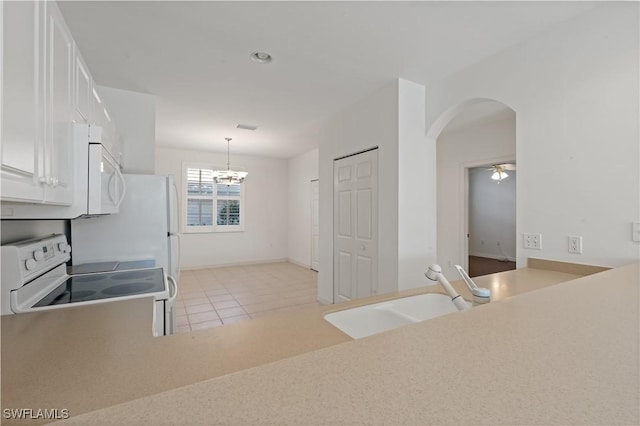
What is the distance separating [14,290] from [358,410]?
1628mm

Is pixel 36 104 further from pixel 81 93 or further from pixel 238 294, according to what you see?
pixel 238 294

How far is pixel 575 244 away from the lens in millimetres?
1868

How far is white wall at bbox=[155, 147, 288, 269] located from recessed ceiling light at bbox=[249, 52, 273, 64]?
4247 millimetres

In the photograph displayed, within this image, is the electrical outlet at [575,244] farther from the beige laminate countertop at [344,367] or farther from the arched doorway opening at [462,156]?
the arched doorway opening at [462,156]

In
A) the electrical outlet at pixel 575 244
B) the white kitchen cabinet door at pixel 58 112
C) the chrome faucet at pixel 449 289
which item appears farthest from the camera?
the electrical outlet at pixel 575 244

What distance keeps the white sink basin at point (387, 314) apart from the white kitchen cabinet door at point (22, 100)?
1134mm

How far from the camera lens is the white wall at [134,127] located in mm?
2958

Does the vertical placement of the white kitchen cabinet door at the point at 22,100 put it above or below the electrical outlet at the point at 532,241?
above

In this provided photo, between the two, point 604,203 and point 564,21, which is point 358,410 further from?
point 564,21

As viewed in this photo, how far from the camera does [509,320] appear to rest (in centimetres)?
78

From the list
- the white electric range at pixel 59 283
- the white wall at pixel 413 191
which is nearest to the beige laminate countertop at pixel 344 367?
the white electric range at pixel 59 283

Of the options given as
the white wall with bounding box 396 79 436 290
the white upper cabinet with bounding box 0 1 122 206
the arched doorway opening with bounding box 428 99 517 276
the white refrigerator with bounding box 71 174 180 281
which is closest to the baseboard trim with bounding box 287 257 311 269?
the arched doorway opening with bounding box 428 99 517 276

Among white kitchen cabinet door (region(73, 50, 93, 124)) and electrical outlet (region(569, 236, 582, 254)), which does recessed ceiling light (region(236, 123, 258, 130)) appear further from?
electrical outlet (region(569, 236, 582, 254))

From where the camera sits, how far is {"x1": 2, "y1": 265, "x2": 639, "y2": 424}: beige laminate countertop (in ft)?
1.37
